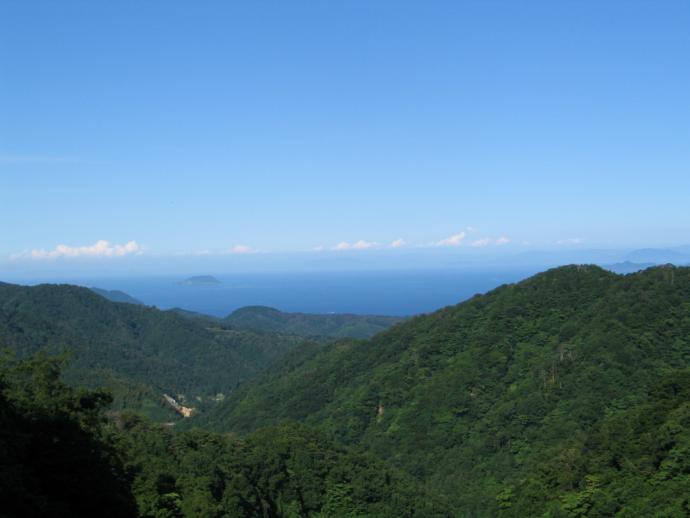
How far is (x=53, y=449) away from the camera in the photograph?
19484mm

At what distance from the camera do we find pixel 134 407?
93812 millimetres

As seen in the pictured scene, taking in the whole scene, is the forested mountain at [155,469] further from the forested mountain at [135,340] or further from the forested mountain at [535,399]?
the forested mountain at [135,340]

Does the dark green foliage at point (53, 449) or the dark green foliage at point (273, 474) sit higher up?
the dark green foliage at point (53, 449)

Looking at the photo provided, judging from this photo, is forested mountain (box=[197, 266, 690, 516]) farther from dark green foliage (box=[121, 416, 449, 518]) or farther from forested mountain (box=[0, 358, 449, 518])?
forested mountain (box=[0, 358, 449, 518])

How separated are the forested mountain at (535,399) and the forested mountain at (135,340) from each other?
2333 inches

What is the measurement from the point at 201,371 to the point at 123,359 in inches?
682

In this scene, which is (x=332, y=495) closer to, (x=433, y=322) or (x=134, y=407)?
(x=433, y=322)

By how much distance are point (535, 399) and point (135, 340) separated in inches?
5145

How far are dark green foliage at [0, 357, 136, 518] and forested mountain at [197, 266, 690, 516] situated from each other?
1777cm

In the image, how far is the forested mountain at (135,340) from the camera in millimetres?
126438

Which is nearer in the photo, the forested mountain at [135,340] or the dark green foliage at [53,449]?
the dark green foliage at [53,449]

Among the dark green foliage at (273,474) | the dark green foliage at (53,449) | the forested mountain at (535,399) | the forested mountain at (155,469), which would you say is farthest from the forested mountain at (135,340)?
the dark green foliage at (53,449)

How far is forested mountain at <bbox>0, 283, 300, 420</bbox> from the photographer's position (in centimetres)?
12644

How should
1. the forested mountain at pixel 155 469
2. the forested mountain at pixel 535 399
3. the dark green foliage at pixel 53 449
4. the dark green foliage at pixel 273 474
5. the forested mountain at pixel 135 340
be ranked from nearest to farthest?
the dark green foliage at pixel 53 449, the forested mountain at pixel 155 469, the forested mountain at pixel 535 399, the dark green foliage at pixel 273 474, the forested mountain at pixel 135 340
